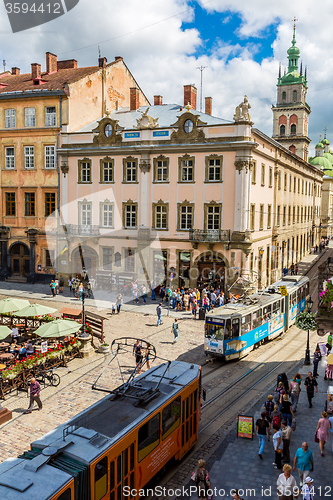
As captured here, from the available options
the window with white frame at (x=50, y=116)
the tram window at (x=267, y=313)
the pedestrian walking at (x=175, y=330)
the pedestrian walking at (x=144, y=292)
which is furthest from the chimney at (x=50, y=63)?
the tram window at (x=267, y=313)

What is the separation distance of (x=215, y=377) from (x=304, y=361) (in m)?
5.09

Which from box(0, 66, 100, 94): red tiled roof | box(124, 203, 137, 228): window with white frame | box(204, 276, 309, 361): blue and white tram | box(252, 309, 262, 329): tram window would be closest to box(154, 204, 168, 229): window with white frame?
box(124, 203, 137, 228): window with white frame

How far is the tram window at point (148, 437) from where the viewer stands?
10.9 meters

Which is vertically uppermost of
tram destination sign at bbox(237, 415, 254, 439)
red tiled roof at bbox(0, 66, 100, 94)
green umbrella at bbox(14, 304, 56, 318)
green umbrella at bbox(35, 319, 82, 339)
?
red tiled roof at bbox(0, 66, 100, 94)

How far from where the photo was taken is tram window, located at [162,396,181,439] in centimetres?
1195

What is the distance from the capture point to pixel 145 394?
1197 centimetres

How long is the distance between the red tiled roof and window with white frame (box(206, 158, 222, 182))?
1460 centimetres

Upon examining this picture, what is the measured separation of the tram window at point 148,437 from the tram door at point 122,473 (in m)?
0.36

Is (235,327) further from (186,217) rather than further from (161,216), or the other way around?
(161,216)

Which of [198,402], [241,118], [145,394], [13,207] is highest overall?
[241,118]

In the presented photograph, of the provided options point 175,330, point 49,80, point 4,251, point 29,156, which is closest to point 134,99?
point 49,80

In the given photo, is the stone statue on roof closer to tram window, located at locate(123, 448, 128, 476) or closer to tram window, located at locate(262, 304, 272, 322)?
tram window, located at locate(262, 304, 272, 322)

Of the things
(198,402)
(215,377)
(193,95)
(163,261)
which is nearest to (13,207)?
(163,261)

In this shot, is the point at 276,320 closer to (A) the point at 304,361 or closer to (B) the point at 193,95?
(A) the point at 304,361
